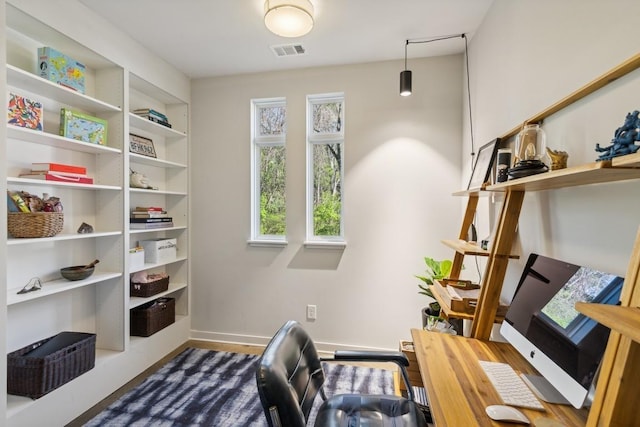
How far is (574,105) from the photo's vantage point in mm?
1188

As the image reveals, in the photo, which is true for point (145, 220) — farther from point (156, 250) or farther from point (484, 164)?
point (484, 164)

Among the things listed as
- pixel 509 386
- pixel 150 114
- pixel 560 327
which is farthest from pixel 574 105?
pixel 150 114

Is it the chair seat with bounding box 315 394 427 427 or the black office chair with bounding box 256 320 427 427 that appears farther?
the chair seat with bounding box 315 394 427 427

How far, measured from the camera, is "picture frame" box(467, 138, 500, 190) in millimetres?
1882

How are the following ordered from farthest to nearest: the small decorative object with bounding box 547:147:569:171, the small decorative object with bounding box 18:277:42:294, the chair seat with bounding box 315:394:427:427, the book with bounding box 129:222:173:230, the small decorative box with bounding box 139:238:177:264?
the small decorative box with bounding box 139:238:177:264 → the book with bounding box 129:222:173:230 → the small decorative object with bounding box 18:277:42:294 → the chair seat with bounding box 315:394:427:427 → the small decorative object with bounding box 547:147:569:171

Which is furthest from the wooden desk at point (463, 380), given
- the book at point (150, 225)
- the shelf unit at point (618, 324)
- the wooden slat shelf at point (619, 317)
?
the book at point (150, 225)

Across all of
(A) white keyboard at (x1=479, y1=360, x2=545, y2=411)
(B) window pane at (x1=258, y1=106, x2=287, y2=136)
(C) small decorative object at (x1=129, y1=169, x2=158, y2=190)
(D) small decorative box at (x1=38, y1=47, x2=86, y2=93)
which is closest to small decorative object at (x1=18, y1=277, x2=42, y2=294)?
(C) small decorative object at (x1=129, y1=169, x2=158, y2=190)

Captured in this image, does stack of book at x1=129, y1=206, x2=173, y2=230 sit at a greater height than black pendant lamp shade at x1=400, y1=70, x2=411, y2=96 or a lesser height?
lesser

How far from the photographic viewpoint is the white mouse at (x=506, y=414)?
94 cm

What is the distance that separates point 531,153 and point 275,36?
202 cm

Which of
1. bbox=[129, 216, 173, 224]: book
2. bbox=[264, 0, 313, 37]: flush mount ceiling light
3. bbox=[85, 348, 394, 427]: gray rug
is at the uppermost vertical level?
bbox=[264, 0, 313, 37]: flush mount ceiling light

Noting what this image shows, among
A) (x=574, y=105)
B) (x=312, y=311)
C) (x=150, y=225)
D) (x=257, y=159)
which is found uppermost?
(x=257, y=159)

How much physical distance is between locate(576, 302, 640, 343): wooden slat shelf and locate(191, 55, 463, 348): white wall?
7.27 ft

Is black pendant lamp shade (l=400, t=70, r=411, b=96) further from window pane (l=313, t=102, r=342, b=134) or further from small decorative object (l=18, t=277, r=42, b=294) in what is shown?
small decorative object (l=18, t=277, r=42, b=294)
